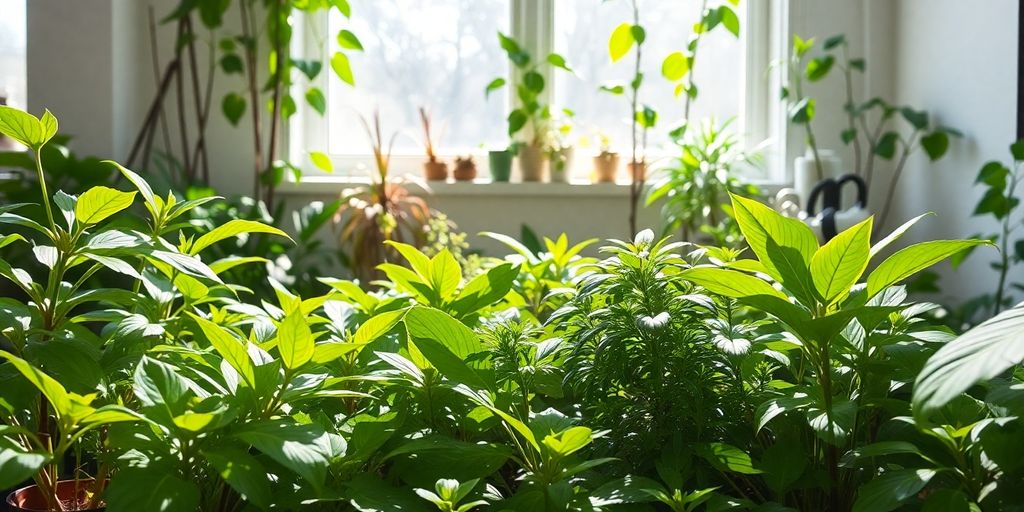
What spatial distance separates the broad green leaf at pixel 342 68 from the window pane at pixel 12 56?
106 centimetres

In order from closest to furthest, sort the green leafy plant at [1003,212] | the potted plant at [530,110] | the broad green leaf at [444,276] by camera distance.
Result: the broad green leaf at [444,276] → the green leafy plant at [1003,212] → the potted plant at [530,110]

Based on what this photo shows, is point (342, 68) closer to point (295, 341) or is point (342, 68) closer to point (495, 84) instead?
point (495, 84)

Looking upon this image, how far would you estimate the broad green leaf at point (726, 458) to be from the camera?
22.2 inches

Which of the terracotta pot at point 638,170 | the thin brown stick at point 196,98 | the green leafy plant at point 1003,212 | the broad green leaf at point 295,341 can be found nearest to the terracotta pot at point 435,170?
the terracotta pot at point 638,170

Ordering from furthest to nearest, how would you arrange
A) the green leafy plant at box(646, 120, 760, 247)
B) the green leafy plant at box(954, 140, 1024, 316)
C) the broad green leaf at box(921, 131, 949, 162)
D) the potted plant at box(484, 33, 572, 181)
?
the potted plant at box(484, 33, 572, 181) → the green leafy plant at box(646, 120, 760, 247) → the broad green leaf at box(921, 131, 949, 162) → the green leafy plant at box(954, 140, 1024, 316)

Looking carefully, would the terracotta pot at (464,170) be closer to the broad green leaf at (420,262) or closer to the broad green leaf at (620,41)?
the broad green leaf at (620,41)

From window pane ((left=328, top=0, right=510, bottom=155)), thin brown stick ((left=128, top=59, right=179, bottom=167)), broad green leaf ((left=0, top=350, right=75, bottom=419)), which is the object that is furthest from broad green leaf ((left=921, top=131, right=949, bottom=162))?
broad green leaf ((left=0, top=350, right=75, bottom=419))

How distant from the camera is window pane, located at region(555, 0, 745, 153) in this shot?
3.57 metres

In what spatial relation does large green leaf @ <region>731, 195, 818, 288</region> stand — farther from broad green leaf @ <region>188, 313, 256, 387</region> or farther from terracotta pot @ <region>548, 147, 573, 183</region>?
terracotta pot @ <region>548, 147, 573, 183</region>

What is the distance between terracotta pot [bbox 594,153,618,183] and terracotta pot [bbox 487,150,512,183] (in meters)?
0.31

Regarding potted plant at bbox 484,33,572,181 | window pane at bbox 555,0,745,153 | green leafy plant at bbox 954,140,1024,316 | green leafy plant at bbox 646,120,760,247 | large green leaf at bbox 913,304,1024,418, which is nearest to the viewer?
large green leaf at bbox 913,304,1024,418

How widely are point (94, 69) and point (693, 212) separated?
1.99 m

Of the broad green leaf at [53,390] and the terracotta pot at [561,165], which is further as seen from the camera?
the terracotta pot at [561,165]

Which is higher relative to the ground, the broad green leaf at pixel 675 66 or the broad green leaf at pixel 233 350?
the broad green leaf at pixel 675 66
